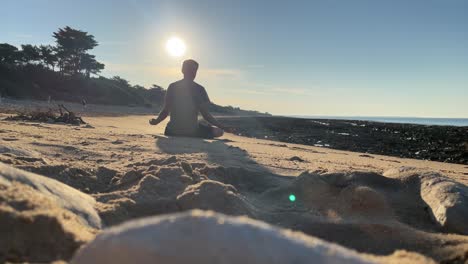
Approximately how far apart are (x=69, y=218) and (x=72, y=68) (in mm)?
51107

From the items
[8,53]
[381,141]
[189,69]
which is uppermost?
[8,53]

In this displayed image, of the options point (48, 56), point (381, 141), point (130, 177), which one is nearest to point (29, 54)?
point (48, 56)

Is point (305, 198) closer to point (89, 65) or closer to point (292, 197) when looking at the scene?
point (292, 197)

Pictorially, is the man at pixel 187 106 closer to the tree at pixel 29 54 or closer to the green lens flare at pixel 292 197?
the green lens flare at pixel 292 197

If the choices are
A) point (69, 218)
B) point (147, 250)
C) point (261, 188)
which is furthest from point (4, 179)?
point (261, 188)

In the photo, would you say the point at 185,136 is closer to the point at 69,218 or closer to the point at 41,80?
the point at 69,218

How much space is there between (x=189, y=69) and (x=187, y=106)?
0.80 metres

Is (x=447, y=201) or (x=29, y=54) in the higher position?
(x=29, y=54)

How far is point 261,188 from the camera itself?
4023 millimetres

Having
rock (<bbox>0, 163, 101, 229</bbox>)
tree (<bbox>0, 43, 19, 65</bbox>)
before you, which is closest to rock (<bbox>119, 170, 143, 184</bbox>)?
rock (<bbox>0, 163, 101, 229</bbox>)

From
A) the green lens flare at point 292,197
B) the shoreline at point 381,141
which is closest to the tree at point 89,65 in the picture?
the shoreline at point 381,141

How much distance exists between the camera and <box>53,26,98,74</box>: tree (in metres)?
47.5

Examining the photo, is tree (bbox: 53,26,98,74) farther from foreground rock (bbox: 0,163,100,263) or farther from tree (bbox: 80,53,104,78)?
foreground rock (bbox: 0,163,100,263)

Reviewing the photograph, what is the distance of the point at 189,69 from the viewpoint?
8836 mm
